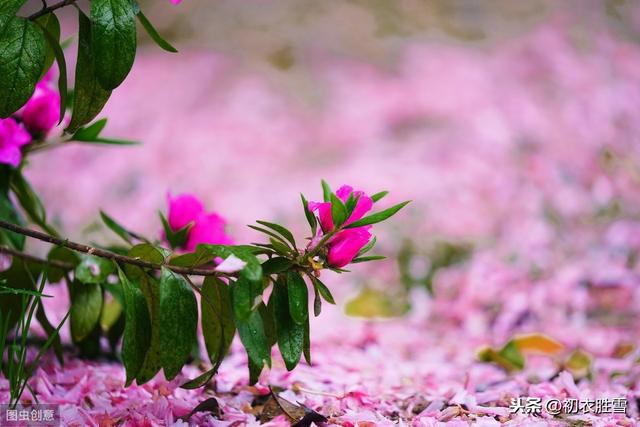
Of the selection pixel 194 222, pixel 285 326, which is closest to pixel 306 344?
pixel 285 326

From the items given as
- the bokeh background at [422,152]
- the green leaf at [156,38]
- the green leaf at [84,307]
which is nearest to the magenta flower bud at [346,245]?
the green leaf at [156,38]

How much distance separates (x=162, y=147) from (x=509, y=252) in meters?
1.23

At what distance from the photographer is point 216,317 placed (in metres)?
0.65

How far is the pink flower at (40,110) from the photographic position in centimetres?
79

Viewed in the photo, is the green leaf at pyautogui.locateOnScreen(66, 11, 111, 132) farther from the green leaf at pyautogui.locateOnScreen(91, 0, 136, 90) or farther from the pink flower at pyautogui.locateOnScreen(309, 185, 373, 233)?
the pink flower at pyautogui.locateOnScreen(309, 185, 373, 233)

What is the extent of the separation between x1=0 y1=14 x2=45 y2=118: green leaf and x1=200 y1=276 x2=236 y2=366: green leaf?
0.77 feet

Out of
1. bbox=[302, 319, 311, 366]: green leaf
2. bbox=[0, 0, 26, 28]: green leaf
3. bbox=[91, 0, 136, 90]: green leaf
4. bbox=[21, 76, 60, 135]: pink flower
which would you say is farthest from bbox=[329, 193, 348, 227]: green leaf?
bbox=[21, 76, 60, 135]: pink flower

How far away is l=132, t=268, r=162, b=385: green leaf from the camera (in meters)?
0.64

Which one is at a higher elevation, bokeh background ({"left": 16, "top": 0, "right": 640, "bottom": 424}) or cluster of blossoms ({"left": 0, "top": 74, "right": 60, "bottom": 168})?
cluster of blossoms ({"left": 0, "top": 74, "right": 60, "bottom": 168})

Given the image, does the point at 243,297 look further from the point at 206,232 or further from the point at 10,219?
the point at 10,219

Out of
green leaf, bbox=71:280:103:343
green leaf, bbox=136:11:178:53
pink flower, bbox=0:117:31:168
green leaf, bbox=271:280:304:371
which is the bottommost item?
green leaf, bbox=71:280:103:343

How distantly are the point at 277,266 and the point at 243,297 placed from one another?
0.05 metres

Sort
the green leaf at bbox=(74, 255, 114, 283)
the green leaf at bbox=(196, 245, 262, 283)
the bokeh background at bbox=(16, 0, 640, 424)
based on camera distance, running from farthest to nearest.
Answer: the bokeh background at bbox=(16, 0, 640, 424) < the green leaf at bbox=(74, 255, 114, 283) < the green leaf at bbox=(196, 245, 262, 283)

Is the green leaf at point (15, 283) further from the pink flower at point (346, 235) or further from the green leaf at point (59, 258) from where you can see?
the pink flower at point (346, 235)
